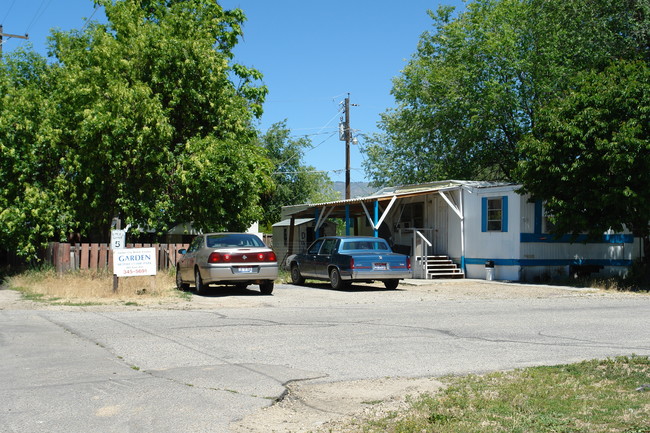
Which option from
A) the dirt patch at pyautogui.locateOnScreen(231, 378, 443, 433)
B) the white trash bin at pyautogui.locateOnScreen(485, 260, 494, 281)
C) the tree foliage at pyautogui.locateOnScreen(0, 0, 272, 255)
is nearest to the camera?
the dirt patch at pyautogui.locateOnScreen(231, 378, 443, 433)

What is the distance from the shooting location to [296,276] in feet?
78.6

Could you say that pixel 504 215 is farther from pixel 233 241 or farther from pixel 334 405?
pixel 334 405

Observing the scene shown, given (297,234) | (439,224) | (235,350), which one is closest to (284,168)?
(297,234)

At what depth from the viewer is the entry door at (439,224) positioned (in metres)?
28.7

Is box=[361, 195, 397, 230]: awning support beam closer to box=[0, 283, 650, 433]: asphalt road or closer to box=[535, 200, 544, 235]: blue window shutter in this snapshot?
box=[535, 200, 544, 235]: blue window shutter

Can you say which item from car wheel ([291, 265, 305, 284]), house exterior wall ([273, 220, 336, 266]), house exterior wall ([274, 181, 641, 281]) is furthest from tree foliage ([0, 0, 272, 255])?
house exterior wall ([273, 220, 336, 266])

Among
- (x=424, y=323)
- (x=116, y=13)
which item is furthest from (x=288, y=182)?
(x=424, y=323)

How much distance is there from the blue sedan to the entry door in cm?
725

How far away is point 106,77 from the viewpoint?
77.1ft

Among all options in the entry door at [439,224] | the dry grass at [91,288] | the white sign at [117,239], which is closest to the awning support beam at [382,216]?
the entry door at [439,224]

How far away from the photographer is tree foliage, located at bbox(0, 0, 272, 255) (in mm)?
22938

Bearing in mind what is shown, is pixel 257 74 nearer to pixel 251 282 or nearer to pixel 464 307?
pixel 251 282

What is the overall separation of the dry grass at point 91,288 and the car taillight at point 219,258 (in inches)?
50.8

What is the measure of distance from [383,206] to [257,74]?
7.99 meters
